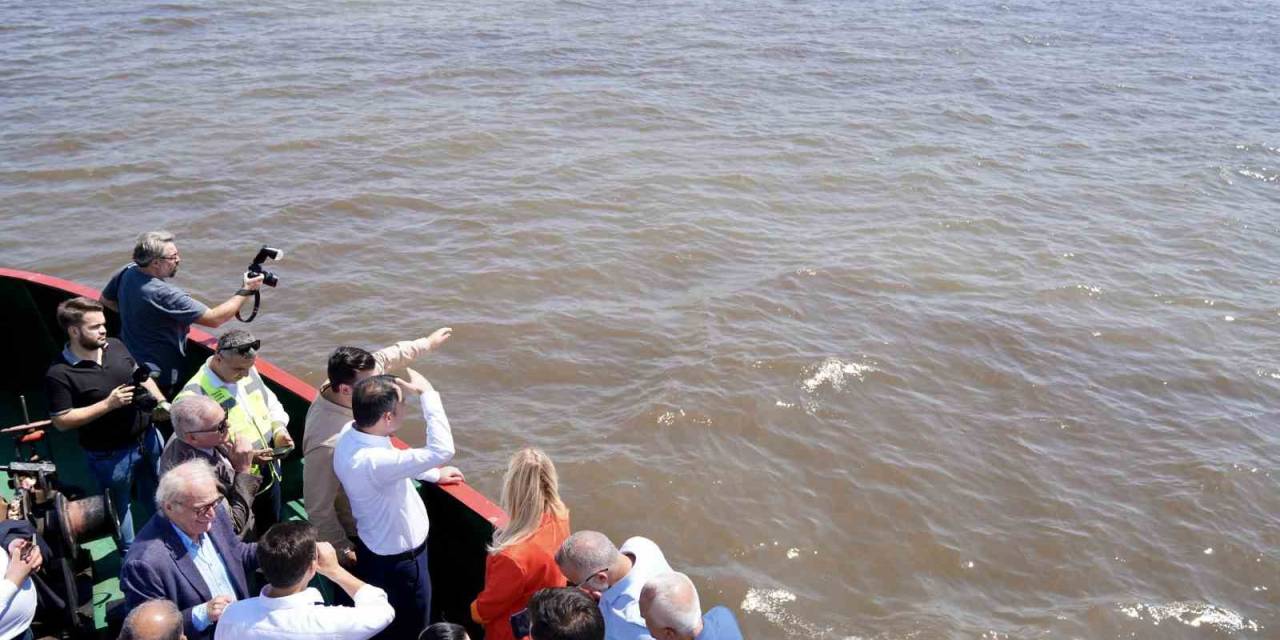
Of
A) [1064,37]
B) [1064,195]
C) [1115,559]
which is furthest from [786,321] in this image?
[1064,37]

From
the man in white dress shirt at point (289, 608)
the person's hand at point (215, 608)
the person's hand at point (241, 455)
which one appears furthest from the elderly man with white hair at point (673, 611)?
the person's hand at point (241, 455)

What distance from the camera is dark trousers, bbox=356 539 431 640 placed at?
14.8 feet

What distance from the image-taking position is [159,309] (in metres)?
5.59

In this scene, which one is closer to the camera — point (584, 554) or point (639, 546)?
point (584, 554)

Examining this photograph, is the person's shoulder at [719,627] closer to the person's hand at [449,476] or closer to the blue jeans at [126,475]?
the person's hand at [449,476]

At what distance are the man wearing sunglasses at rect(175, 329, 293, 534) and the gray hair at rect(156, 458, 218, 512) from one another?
87 cm

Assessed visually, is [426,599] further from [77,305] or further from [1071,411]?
[1071,411]

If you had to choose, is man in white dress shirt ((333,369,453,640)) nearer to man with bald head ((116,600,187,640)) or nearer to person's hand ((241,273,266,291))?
man with bald head ((116,600,187,640))

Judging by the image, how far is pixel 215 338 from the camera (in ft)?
21.5

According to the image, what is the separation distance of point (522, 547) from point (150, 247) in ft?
9.16

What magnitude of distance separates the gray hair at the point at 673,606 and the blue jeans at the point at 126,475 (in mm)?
2784

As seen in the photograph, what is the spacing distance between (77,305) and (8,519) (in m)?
1.04

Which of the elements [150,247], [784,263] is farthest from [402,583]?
[784,263]

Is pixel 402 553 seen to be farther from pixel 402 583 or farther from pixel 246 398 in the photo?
pixel 246 398
